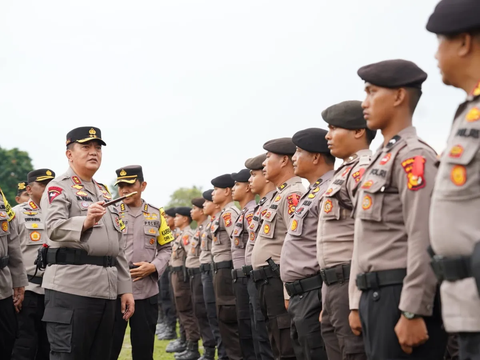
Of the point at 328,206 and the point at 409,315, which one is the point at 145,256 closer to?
the point at 328,206

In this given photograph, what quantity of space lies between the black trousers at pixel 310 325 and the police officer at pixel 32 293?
3288 mm

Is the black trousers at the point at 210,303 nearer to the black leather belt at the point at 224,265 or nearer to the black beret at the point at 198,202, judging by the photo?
the black leather belt at the point at 224,265

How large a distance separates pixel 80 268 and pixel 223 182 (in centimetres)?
532

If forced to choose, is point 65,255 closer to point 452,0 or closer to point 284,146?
point 284,146

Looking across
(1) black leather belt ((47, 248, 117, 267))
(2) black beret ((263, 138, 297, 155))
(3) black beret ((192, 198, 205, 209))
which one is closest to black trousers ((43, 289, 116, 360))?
(1) black leather belt ((47, 248, 117, 267))

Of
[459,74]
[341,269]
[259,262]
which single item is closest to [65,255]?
[259,262]

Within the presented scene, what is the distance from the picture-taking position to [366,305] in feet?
11.6

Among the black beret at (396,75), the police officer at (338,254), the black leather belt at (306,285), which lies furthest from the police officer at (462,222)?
the black leather belt at (306,285)

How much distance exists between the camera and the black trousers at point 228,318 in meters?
9.27

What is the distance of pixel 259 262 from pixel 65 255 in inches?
76.6

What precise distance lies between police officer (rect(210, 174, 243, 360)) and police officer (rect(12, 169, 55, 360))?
8.54 feet

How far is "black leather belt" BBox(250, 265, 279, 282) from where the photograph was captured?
644cm

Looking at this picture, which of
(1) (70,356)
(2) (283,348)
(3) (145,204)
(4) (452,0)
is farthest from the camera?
(3) (145,204)

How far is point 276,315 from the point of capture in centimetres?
642
